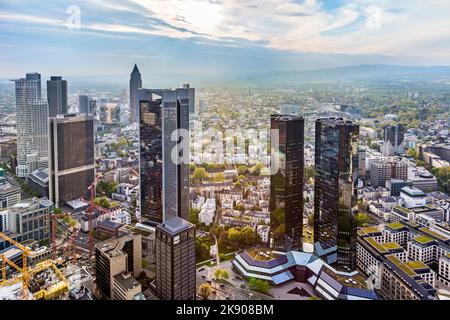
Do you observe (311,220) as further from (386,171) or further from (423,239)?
(386,171)

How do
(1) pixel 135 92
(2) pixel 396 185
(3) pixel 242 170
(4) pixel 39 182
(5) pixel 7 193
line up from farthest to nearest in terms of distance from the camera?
1. (2) pixel 396 185
2. (4) pixel 39 182
3. (3) pixel 242 170
4. (1) pixel 135 92
5. (5) pixel 7 193

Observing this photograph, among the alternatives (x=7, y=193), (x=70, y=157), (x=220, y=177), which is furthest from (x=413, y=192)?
(x=7, y=193)

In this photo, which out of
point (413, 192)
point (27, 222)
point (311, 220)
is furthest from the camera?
point (413, 192)

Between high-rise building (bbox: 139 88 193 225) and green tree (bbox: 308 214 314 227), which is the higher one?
high-rise building (bbox: 139 88 193 225)

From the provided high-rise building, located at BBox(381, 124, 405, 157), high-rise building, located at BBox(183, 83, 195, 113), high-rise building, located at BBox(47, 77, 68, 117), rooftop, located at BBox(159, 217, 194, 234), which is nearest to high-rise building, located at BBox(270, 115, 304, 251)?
high-rise building, located at BBox(183, 83, 195, 113)

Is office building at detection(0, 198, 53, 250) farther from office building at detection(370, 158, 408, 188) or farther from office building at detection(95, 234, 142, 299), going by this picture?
office building at detection(370, 158, 408, 188)
